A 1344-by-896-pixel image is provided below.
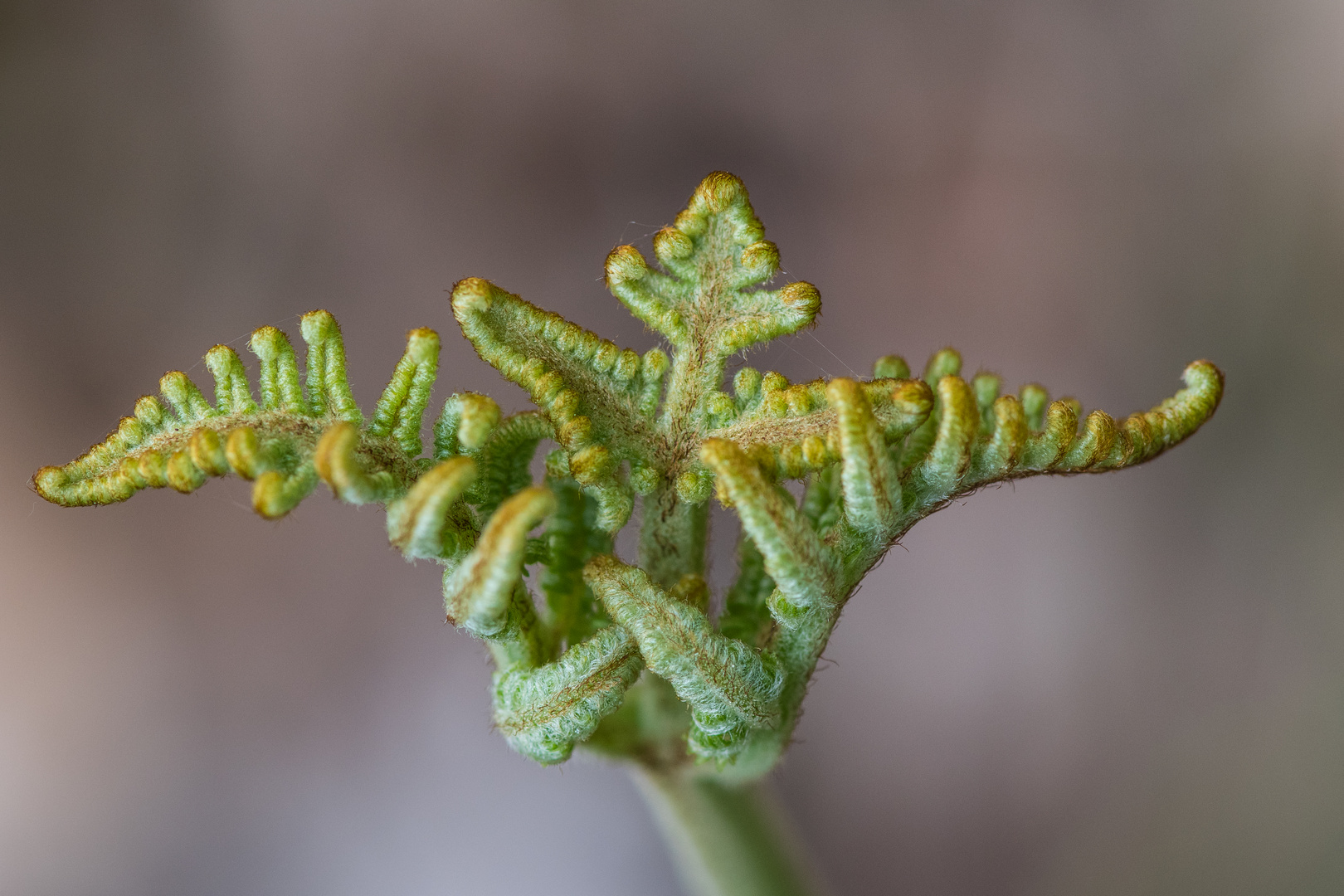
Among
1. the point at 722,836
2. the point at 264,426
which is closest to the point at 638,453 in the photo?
the point at 264,426

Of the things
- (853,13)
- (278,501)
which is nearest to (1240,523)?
(853,13)

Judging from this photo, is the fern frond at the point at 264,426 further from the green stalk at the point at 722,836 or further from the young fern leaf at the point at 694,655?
the green stalk at the point at 722,836

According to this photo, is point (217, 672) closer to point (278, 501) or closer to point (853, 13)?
point (278, 501)

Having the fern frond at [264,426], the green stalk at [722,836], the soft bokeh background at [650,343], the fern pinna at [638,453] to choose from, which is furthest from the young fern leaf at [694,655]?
the soft bokeh background at [650,343]

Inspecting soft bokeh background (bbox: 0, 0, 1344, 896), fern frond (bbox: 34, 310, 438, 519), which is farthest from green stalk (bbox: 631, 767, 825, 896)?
soft bokeh background (bbox: 0, 0, 1344, 896)

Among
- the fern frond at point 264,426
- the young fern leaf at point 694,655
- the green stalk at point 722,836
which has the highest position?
the fern frond at point 264,426

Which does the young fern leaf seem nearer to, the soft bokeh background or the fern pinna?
the fern pinna
